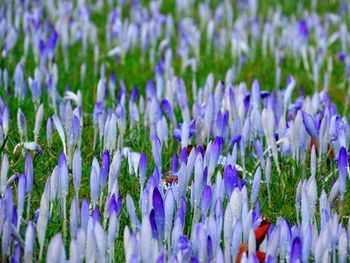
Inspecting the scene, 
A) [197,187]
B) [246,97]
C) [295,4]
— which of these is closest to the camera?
[197,187]

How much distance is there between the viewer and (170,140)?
5238 mm

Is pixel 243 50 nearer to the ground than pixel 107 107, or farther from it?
farther from it

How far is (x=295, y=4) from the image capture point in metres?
10.7

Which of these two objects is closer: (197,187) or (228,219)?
(228,219)

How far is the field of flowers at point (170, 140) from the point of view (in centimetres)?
332

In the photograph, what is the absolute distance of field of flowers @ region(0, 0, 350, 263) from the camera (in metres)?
3.32

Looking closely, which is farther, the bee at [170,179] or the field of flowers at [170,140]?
the bee at [170,179]

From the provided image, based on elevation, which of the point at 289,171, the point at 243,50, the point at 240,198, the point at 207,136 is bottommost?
the point at 240,198

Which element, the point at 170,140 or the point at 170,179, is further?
the point at 170,140

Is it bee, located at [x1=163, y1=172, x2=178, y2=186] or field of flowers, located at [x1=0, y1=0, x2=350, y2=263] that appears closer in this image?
field of flowers, located at [x1=0, y1=0, x2=350, y2=263]

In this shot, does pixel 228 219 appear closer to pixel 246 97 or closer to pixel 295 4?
pixel 246 97

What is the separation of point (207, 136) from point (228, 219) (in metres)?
1.68

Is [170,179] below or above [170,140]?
below

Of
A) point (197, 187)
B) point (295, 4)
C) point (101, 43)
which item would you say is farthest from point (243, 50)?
point (197, 187)
